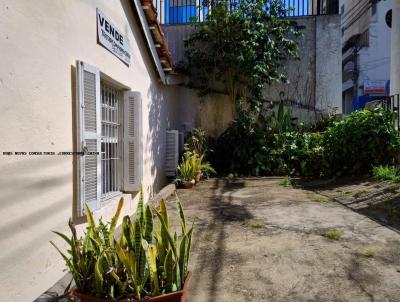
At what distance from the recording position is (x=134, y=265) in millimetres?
2264

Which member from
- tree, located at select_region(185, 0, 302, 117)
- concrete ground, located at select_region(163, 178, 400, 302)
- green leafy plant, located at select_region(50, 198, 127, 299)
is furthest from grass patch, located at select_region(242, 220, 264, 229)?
tree, located at select_region(185, 0, 302, 117)

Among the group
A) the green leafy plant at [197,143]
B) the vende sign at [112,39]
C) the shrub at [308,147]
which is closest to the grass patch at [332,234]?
the vende sign at [112,39]

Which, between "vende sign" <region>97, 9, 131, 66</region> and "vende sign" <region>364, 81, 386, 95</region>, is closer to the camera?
"vende sign" <region>97, 9, 131, 66</region>

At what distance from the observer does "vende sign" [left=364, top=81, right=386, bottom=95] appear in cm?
2634

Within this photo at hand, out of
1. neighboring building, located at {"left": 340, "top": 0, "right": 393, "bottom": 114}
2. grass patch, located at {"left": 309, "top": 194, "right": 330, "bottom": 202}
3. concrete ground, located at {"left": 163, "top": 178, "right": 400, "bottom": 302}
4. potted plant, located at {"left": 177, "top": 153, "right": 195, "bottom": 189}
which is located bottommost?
concrete ground, located at {"left": 163, "top": 178, "right": 400, "bottom": 302}

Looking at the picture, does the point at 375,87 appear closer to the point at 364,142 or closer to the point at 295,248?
the point at 364,142

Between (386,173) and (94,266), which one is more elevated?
(386,173)

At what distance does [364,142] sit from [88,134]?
615 centimetres

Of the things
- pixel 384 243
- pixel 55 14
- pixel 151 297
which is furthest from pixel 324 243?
pixel 55 14

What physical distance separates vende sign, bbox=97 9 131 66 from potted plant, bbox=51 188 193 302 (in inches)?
104

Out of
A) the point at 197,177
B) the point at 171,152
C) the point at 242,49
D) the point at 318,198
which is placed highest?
the point at 242,49

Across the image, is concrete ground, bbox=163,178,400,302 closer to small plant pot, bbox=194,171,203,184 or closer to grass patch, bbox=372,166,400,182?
grass patch, bbox=372,166,400,182

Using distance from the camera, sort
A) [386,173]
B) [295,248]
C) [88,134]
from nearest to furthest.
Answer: [88,134], [295,248], [386,173]

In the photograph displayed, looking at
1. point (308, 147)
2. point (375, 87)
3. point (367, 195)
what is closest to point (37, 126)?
point (367, 195)
